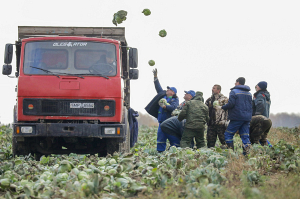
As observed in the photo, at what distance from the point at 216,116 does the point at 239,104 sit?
0.91 meters

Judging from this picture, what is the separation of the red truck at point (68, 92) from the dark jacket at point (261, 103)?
11.6 feet

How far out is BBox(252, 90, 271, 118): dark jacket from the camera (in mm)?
10242

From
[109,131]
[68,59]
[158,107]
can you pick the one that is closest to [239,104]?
[158,107]

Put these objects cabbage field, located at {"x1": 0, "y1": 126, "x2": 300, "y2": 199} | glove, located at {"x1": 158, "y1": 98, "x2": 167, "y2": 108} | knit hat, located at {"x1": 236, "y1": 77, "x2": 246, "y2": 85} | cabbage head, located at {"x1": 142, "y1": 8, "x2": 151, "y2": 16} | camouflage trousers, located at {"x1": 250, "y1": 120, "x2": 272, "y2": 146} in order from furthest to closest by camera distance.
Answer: cabbage head, located at {"x1": 142, "y1": 8, "x2": 151, "y2": 16}, glove, located at {"x1": 158, "y1": 98, "x2": 167, "y2": 108}, camouflage trousers, located at {"x1": 250, "y1": 120, "x2": 272, "y2": 146}, knit hat, located at {"x1": 236, "y1": 77, "x2": 246, "y2": 85}, cabbage field, located at {"x1": 0, "y1": 126, "x2": 300, "y2": 199}

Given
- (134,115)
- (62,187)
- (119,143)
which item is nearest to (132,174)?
(62,187)

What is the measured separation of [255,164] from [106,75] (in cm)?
369

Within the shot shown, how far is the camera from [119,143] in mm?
9164

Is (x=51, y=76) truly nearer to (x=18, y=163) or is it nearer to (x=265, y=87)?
(x=18, y=163)

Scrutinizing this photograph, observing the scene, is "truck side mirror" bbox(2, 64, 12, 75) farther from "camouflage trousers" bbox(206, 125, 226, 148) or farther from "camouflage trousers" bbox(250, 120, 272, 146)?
"camouflage trousers" bbox(250, 120, 272, 146)

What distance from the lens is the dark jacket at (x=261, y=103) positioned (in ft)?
33.6

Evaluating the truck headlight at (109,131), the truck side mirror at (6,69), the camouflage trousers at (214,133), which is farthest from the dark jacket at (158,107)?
the truck side mirror at (6,69)

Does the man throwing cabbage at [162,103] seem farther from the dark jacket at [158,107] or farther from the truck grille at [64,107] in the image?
the truck grille at [64,107]

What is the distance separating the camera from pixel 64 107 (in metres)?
8.45

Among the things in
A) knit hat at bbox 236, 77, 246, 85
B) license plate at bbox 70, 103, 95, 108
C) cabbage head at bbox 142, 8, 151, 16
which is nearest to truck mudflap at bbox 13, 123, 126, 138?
license plate at bbox 70, 103, 95, 108
